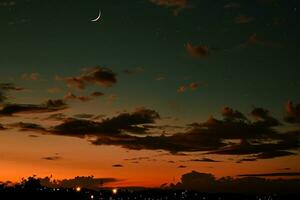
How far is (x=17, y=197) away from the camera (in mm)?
190500

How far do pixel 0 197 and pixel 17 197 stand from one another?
9.23 metres

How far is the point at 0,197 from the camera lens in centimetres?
18250
